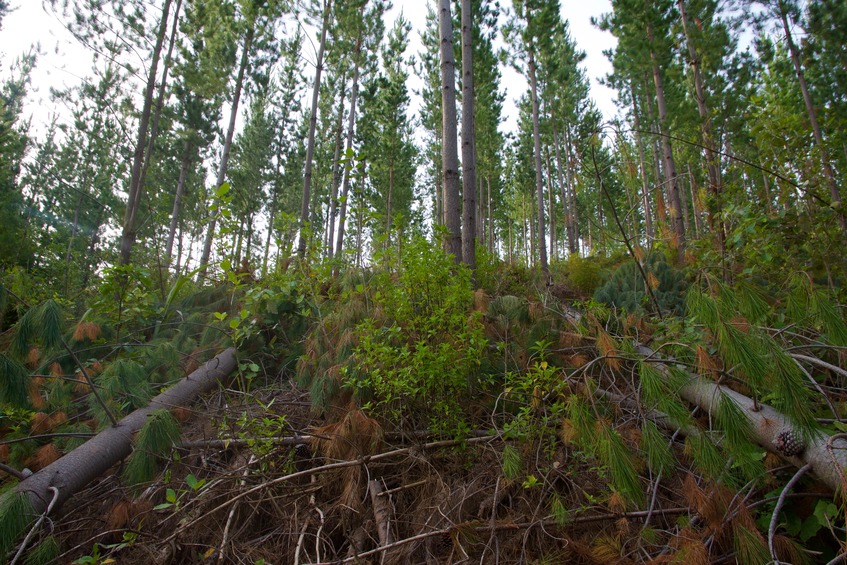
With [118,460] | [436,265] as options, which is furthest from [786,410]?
[118,460]

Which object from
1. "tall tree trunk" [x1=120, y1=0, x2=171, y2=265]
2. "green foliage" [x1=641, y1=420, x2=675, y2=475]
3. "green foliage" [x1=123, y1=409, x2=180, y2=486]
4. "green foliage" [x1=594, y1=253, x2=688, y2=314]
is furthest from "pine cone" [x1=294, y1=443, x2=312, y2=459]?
"tall tree trunk" [x1=120, y1=0, x2=171, y2=265]

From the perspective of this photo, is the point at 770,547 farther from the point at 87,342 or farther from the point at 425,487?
the point at 87,342

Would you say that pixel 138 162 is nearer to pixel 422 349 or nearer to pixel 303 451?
pixel 303 451

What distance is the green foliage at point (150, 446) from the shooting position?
249 centimetres

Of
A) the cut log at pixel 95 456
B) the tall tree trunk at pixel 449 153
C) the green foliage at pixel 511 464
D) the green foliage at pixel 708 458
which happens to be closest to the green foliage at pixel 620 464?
the green foliage at pixel 708 458

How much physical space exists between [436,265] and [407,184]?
18.4 meters

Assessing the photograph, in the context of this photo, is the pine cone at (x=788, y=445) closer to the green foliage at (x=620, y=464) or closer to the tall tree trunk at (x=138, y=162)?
the green foliage at (x=620, y=464)

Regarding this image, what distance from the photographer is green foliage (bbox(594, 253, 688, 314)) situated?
4367 mm

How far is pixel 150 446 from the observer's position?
2.51 meters

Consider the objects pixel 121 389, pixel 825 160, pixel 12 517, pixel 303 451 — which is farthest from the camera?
pixel 825 160

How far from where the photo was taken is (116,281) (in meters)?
4.29

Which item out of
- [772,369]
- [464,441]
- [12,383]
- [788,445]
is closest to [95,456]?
[12,383]

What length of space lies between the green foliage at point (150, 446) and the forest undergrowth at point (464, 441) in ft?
0.04

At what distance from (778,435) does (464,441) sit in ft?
4.92
